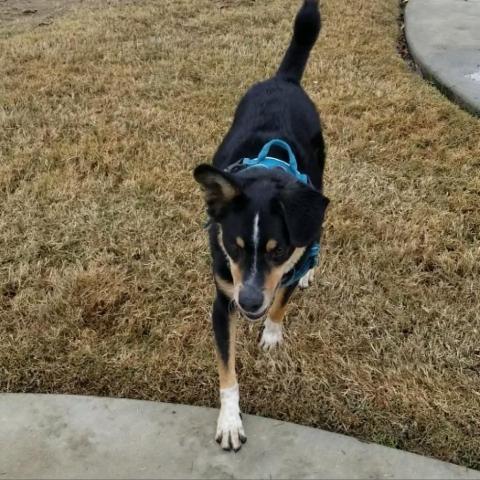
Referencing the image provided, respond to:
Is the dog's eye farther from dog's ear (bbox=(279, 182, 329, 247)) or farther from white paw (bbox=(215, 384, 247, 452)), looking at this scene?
white paw (bbox=(215, 384, 247, 452))

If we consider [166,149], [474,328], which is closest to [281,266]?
[474,328]

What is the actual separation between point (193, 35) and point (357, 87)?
234 cm

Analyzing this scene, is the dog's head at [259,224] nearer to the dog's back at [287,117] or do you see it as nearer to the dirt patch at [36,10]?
the dog's back at [287,117]

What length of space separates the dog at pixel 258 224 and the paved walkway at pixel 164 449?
0.10 m

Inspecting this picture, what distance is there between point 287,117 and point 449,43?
417 centimetres

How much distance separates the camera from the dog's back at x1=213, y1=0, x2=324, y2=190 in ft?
9.39

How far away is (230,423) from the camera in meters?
2.29

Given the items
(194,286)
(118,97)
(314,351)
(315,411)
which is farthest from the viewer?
(118,97)

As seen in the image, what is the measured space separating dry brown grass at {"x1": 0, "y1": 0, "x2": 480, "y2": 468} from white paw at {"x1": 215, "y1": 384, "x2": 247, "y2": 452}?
0.18m

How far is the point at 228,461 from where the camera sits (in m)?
2.21

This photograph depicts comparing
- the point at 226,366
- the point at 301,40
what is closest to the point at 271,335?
the point at 226,366

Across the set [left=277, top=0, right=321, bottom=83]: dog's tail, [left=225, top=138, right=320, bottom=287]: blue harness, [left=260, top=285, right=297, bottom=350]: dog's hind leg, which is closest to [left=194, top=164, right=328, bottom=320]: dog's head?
[left=225, top=138, right=320, bottom=287]: blue harness

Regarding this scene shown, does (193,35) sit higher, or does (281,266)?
(281,266)

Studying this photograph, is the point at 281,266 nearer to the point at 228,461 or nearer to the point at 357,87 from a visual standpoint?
the point at 228,461
